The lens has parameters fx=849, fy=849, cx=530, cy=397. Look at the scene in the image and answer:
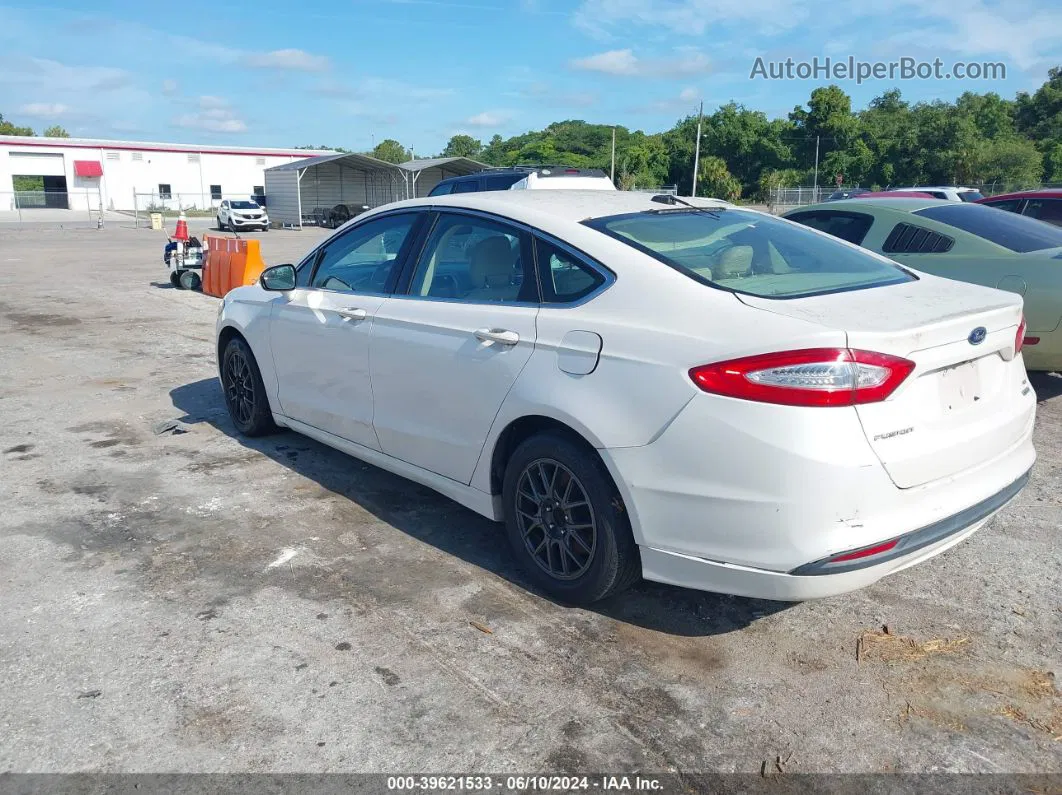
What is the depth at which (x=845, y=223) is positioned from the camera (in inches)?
290

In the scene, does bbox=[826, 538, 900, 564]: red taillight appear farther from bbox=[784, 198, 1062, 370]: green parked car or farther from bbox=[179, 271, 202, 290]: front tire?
bbox=[179, 271, 202, 290]: front tire

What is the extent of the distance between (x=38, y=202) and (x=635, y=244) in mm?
59255

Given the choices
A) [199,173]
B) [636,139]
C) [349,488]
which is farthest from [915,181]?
[349,488]

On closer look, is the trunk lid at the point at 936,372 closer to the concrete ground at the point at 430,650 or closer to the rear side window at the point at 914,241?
the concrete ground at the point at 430,650

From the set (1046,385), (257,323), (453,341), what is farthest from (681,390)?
(1046,385)

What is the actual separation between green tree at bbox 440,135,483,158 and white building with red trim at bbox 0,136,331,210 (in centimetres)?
4926

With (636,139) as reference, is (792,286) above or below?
below

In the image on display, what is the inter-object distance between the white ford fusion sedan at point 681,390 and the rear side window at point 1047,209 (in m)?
7.50

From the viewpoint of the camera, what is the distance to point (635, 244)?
3473 mm

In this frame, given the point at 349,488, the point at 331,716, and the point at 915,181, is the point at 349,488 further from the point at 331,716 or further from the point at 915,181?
the point at 915,181

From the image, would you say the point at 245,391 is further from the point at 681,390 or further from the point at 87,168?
the point at 87,168

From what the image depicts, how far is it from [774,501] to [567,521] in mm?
952

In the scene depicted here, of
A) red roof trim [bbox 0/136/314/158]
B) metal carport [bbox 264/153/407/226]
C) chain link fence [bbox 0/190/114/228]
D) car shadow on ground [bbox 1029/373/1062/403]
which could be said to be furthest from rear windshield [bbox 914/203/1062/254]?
red roof trim [bbox 0/136/314/158]

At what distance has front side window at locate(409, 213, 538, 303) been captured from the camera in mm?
3768
